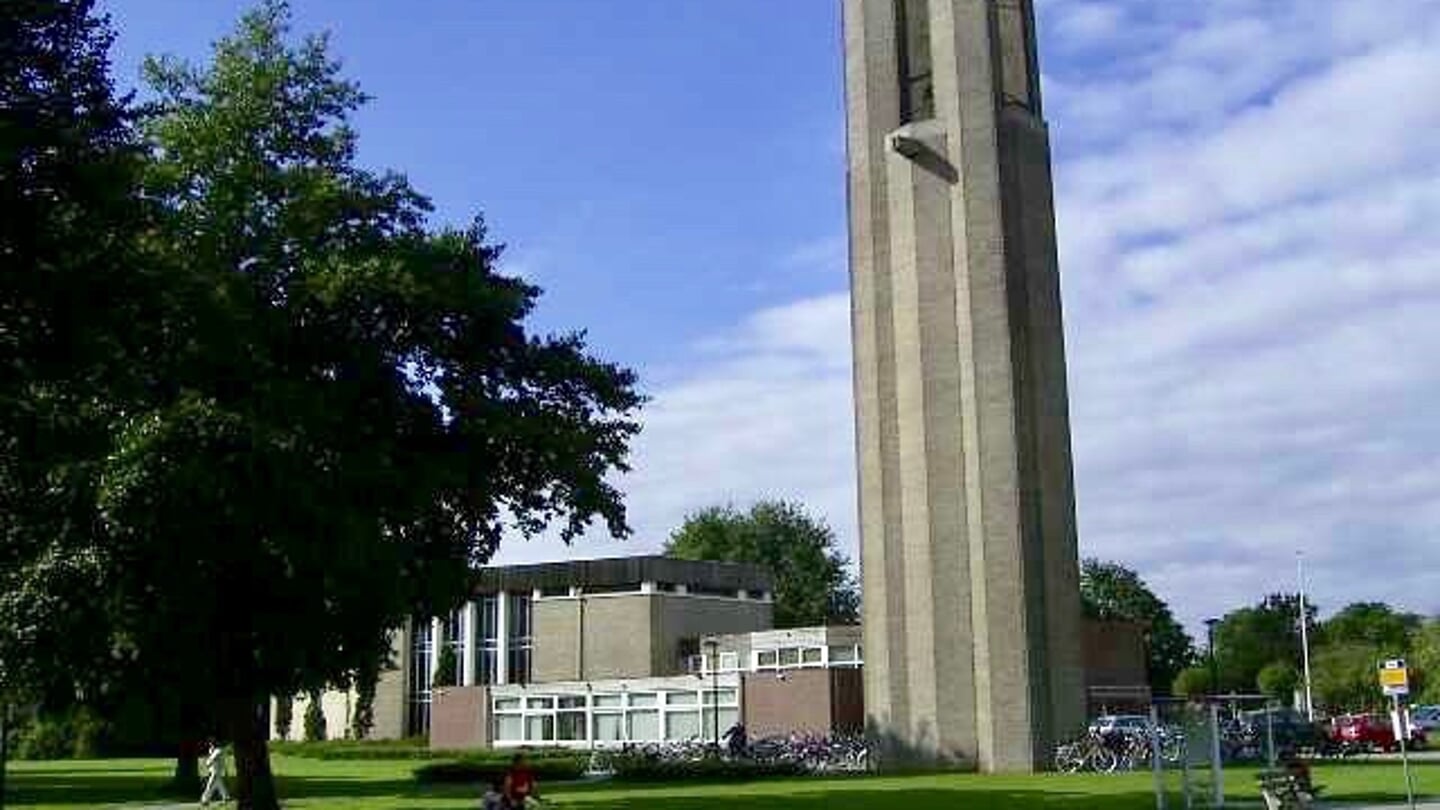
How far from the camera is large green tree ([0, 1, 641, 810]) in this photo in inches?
1048

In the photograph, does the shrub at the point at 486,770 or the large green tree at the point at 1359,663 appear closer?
the shrub at the point at 486,770

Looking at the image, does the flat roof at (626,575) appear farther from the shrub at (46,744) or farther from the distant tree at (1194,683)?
the distant tree at (1194,683)

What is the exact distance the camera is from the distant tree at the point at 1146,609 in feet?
411

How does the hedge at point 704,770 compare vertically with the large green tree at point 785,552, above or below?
below

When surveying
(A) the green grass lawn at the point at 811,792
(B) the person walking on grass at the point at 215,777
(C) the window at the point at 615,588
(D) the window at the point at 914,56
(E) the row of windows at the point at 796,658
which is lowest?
(A) the green grass lawn at the point at 811,792

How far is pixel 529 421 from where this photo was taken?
30984mm

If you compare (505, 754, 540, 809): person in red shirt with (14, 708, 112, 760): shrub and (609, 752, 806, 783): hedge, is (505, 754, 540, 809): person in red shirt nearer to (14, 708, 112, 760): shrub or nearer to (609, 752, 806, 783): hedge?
(609, 752, 806, 783): hedge

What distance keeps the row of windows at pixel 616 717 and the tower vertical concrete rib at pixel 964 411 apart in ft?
58.1

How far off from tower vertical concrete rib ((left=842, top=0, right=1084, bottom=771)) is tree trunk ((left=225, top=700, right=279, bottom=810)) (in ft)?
76.8

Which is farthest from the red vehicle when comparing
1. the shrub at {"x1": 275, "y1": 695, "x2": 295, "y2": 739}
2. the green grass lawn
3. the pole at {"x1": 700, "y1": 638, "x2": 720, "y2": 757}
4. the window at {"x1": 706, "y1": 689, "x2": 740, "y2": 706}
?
the shrub at {"x1": 275, "y1": 695, "x2": 295, "y2": 739}

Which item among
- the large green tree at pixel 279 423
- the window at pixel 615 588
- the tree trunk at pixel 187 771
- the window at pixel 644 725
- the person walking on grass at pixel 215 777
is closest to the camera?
the large green tree at pixel 279 423

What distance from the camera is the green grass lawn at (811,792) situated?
3195 cm

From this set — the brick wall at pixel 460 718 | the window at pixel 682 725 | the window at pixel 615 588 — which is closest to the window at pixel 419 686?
the brick wall at pixel 460 718

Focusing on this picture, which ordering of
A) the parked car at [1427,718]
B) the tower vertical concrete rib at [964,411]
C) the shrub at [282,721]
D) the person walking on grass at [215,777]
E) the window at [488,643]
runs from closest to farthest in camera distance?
the person walking on grass at [215,777] → the tower vertical concrete rib at [964,411] → the parked car at [1427,718] → the window at [488,643] → the shrub at [282,721]
